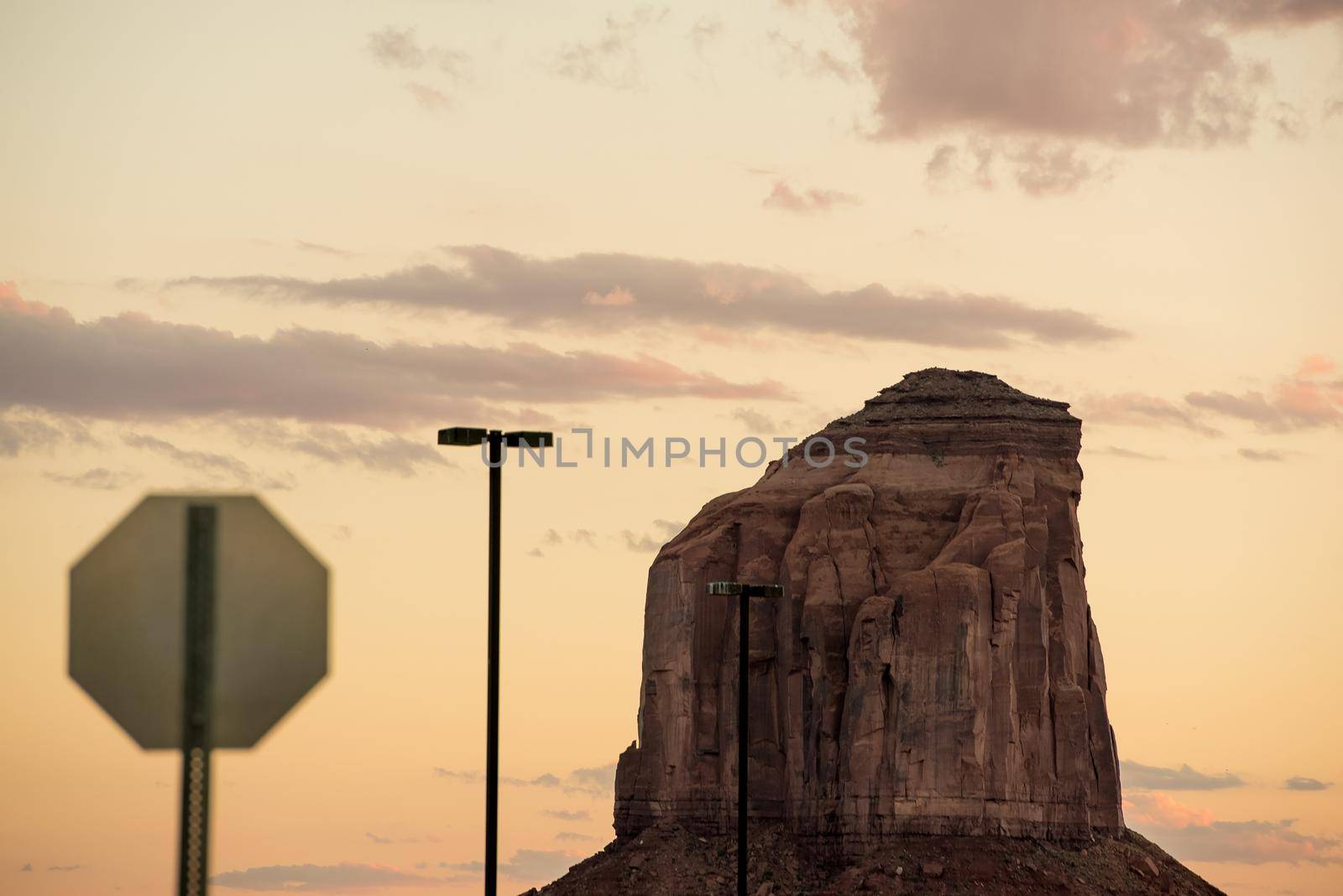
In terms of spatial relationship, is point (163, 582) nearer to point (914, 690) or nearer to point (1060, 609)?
point (914, 690)

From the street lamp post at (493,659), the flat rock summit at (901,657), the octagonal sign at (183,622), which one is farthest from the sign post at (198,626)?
the flat rock summit at (901,657)

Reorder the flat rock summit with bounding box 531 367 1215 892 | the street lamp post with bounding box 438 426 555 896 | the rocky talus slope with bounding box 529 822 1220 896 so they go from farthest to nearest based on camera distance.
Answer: the flat rock summit with bounding box 531 367 1215 892, the rocky talus slope with bounding box 529 822 1220 896, the street lamp post with bounding box 438 426 555 896

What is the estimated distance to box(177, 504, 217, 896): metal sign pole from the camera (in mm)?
9898

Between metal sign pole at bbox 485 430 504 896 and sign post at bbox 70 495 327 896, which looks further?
metal sign pole at bbox 485 430 504 896

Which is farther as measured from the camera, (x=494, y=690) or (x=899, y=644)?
(x=899, y=644)

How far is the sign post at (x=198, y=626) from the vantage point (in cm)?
993

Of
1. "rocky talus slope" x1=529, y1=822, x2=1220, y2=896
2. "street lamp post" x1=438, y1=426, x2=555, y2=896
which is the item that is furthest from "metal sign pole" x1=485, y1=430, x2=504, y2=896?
"rocky talus slope" x1=529, y1=822, x2=1220, y2=896

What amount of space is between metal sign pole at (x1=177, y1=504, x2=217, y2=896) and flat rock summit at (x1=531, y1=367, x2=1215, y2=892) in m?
86.2

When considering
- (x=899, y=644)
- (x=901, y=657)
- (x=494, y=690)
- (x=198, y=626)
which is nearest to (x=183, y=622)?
(x=198, y=626)

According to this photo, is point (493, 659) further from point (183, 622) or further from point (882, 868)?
point (882, 868)

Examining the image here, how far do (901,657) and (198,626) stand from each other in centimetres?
8832

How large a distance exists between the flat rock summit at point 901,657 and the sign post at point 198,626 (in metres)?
86.2

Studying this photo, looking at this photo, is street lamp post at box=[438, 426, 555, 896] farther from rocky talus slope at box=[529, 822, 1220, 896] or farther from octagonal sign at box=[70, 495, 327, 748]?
rocky talus slope at box=[529, 822, 1220, 896]

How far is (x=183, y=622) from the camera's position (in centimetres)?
1001
